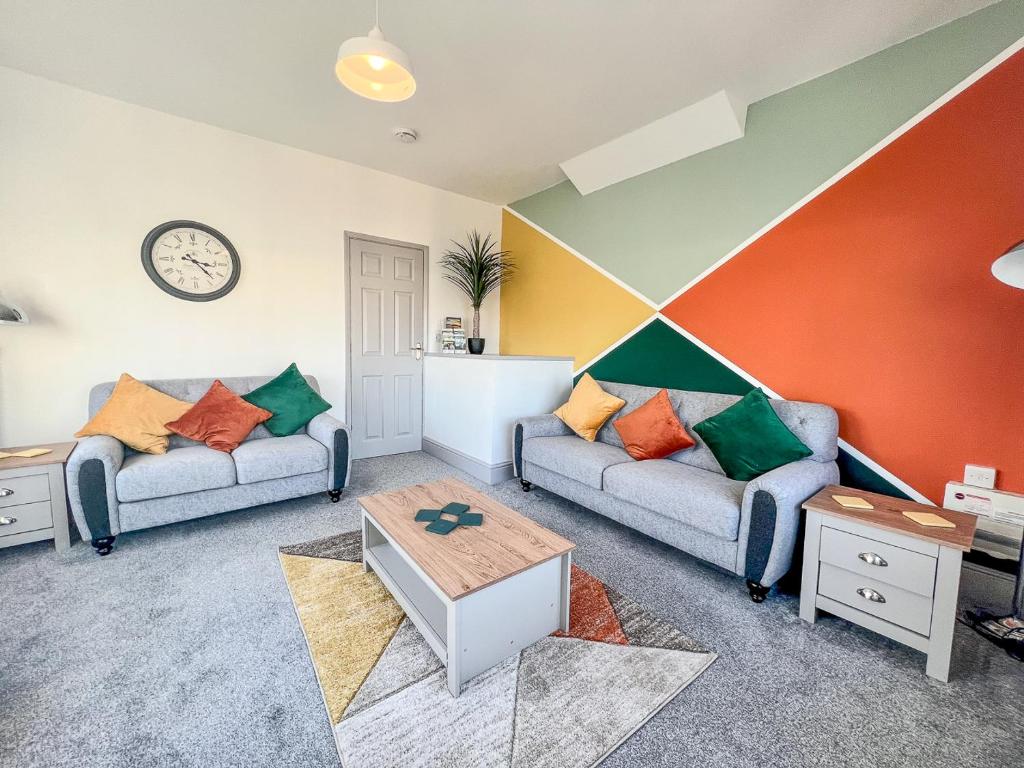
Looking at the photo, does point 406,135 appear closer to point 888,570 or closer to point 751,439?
point 751,439

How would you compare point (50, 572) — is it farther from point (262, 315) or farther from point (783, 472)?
point (783, 472)

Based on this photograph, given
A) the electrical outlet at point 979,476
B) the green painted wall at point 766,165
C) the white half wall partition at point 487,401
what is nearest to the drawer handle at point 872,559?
the electrical outlet at point 979,476

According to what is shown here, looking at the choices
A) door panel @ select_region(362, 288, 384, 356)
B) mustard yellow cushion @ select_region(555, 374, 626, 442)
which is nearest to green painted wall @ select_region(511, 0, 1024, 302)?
mustard yellow cushion @ select_region(555, 374, 626, 442)

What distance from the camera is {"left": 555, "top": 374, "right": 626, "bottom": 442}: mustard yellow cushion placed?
127 inches

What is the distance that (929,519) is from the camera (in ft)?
5.57

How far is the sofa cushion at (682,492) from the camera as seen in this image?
80.5 inches

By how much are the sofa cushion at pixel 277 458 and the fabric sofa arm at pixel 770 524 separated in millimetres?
2669

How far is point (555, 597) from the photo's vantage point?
5.61 feet

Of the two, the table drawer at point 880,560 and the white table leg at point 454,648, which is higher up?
the table drawer at point 880,560

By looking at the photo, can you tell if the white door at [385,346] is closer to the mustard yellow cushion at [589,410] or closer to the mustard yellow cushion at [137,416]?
the mustard yellow cushion at [137,416]

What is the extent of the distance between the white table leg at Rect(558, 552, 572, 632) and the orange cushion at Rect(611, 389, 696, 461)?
1.31 meters

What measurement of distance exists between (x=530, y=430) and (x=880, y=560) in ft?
7.09

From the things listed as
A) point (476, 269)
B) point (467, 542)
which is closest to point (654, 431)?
point (467, 542)

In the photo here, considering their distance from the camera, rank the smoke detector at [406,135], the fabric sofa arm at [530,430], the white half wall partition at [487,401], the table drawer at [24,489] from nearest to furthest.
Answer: the table drawer at [24,489] → the smoke detector at [406,135] → the fabric sofa arm at [530,430] → the white half wall partition at [487,401]
